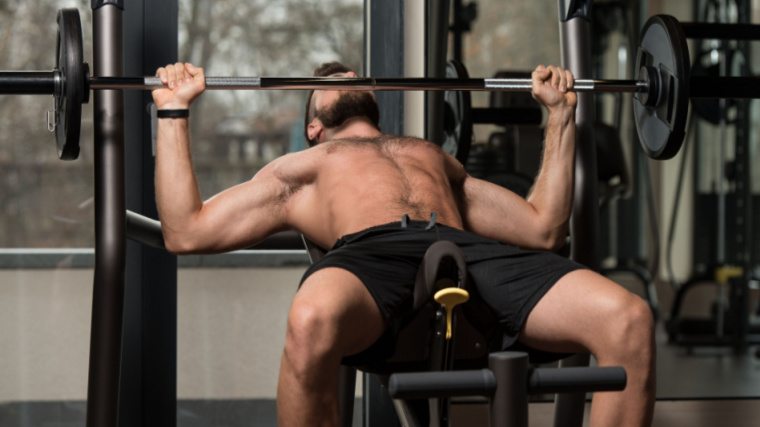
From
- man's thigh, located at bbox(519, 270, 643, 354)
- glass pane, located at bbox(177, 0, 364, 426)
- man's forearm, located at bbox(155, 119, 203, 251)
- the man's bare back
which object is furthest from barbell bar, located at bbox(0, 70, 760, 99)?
glass pane, located at bbox(177, 0, 364, 426)

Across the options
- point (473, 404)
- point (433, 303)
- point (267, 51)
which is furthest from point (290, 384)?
point (473, 404)

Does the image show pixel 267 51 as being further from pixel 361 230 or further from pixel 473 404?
pixel 473 404

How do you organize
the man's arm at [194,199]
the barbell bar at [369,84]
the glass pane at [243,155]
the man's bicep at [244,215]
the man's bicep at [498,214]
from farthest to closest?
the glass pane at [243,155]
the man's bicep at [498,214]
the man's bicep at [244,215]
the man's arm at [194,199]
the barbell bar at [369,84]

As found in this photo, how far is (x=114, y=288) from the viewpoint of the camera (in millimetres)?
1686

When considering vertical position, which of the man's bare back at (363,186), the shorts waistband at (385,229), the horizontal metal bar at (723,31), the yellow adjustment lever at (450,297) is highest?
the horizontal metal bar at (723,31)

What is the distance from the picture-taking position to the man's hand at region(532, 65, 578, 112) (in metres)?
1.81

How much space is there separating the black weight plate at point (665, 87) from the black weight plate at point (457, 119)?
1.71ft

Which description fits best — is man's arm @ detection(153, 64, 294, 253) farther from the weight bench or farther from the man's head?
the weight bench

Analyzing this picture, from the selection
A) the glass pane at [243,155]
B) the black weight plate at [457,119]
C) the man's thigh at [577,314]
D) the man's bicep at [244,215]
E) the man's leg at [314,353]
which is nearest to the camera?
the man's leg at [314,353]

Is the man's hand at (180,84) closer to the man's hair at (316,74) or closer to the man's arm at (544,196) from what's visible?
the man's hair at (316,74)

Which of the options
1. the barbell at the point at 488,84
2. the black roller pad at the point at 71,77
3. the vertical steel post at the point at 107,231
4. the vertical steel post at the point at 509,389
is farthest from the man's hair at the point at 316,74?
the vertical steel post at the point at 509,389

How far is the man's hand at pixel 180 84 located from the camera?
1688 mm

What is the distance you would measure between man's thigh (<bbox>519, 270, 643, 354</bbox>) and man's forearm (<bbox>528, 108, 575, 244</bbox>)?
1.15ft

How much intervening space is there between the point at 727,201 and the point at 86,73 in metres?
4.22
